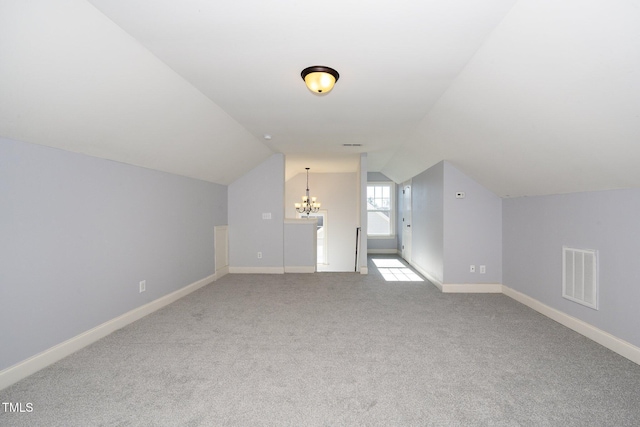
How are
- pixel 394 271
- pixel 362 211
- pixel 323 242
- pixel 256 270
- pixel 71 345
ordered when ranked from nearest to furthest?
1. pixel 71 345
2. pixel 362 211
3. pixel 256 270
4. pixel 394 271
5. pixel 323 242

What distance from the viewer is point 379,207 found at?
33.7 ft

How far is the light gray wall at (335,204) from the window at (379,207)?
0.73 meters

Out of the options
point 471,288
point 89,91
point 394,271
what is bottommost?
point 394,271

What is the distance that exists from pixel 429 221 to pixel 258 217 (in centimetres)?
340

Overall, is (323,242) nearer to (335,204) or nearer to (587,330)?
(335,204)

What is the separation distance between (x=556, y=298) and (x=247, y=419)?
144 inches

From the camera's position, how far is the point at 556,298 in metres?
3.68

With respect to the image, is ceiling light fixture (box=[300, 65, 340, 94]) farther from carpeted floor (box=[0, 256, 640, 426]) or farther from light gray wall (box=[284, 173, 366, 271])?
light gray wall (box=[284, 173, 366, 271])

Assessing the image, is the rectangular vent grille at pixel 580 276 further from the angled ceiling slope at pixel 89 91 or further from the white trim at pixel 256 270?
the white trim at pixel 256 270

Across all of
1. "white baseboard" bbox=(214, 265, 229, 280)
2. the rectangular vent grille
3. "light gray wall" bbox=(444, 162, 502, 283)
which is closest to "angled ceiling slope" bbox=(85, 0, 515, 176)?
"light gray wall" bbox=(444, 162, 502, 283)

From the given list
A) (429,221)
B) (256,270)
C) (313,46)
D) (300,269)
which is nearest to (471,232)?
(429,221)

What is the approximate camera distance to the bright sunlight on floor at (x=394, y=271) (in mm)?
6016

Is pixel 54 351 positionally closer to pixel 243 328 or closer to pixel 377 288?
pixel 243 328

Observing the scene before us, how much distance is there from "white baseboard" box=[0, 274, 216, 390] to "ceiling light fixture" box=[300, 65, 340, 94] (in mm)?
3067
